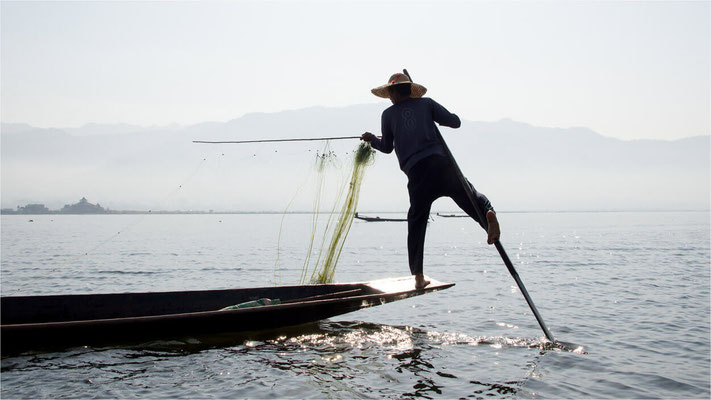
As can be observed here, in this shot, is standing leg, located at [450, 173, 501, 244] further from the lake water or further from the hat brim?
the lake water

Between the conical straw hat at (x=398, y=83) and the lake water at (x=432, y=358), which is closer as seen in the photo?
the lake water at (x=432, y=358)

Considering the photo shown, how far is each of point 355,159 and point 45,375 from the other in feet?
16.9

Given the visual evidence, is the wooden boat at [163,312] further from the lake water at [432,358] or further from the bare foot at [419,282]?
the lake water at [432,358]

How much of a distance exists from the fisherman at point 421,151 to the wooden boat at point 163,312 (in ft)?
4.79

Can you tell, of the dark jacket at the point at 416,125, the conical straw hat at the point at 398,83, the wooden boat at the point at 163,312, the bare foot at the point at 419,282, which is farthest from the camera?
the bare foot at the point at 419,282

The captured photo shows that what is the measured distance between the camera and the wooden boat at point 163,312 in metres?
6.34

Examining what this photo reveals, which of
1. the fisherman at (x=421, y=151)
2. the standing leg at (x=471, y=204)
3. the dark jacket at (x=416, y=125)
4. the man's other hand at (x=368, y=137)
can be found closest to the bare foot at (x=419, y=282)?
the fisherman at (x=421, y=151)

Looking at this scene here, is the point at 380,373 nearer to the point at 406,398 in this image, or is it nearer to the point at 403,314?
the point at 406,398

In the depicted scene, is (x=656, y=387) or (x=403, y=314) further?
(x=403, y=314)

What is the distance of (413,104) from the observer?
6770 mm

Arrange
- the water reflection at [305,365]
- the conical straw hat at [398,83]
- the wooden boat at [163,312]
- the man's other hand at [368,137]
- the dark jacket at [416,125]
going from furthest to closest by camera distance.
A: the man's other hand at [368,137]
the conical straw hat at [398,83]
the dark jacket at [416,125]
the wooden boat at [163,312]
the water reflection at [305,365]

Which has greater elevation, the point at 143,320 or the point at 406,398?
the point at 143,320

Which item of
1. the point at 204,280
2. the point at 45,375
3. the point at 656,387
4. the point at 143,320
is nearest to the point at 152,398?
the point at 143,320

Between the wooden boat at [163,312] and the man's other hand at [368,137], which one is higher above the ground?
the man's other hand at [368,137]
